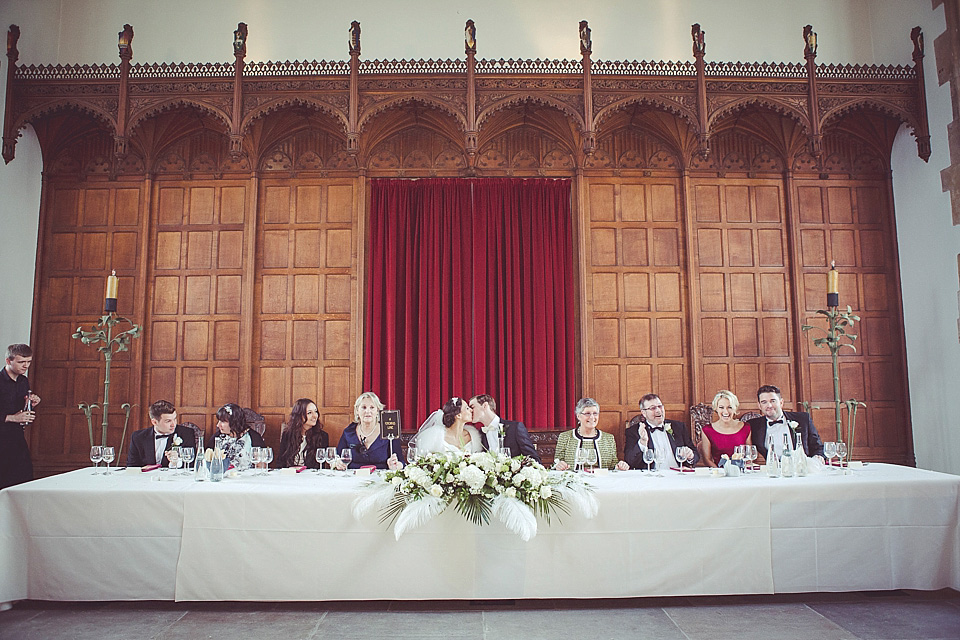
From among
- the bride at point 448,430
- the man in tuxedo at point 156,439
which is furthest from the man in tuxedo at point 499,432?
the man in tuxedo at point 156,439

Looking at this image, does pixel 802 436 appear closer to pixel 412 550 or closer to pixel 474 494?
pixel 474 494

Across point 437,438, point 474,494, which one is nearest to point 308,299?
point 437,438

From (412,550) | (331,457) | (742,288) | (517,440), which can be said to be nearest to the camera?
(412,550)

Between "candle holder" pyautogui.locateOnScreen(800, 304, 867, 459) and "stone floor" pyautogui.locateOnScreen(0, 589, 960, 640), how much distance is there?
3040 mm

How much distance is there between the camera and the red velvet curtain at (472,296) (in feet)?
25.4

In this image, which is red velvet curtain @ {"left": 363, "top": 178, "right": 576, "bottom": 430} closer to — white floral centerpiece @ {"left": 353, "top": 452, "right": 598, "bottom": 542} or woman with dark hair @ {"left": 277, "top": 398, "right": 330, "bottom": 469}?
woman with dark hair @ {"left": 277, "top": 398, "right": 330, "bottom": 469}

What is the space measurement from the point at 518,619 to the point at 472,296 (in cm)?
446

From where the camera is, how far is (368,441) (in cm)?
595

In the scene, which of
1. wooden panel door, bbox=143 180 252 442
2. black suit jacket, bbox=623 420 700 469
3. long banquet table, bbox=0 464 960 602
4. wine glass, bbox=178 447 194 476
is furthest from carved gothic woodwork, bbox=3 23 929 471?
long banquet table, bbox=0 464 960 602

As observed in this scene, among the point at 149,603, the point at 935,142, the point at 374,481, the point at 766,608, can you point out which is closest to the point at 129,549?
the point at 149,603

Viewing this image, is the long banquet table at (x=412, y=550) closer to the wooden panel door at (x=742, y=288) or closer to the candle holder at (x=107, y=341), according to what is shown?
the candle holder at (x=107, y=341)

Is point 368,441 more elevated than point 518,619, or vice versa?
point 368,441

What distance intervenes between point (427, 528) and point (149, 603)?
1983 millimetres

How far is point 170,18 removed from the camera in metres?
8.41
